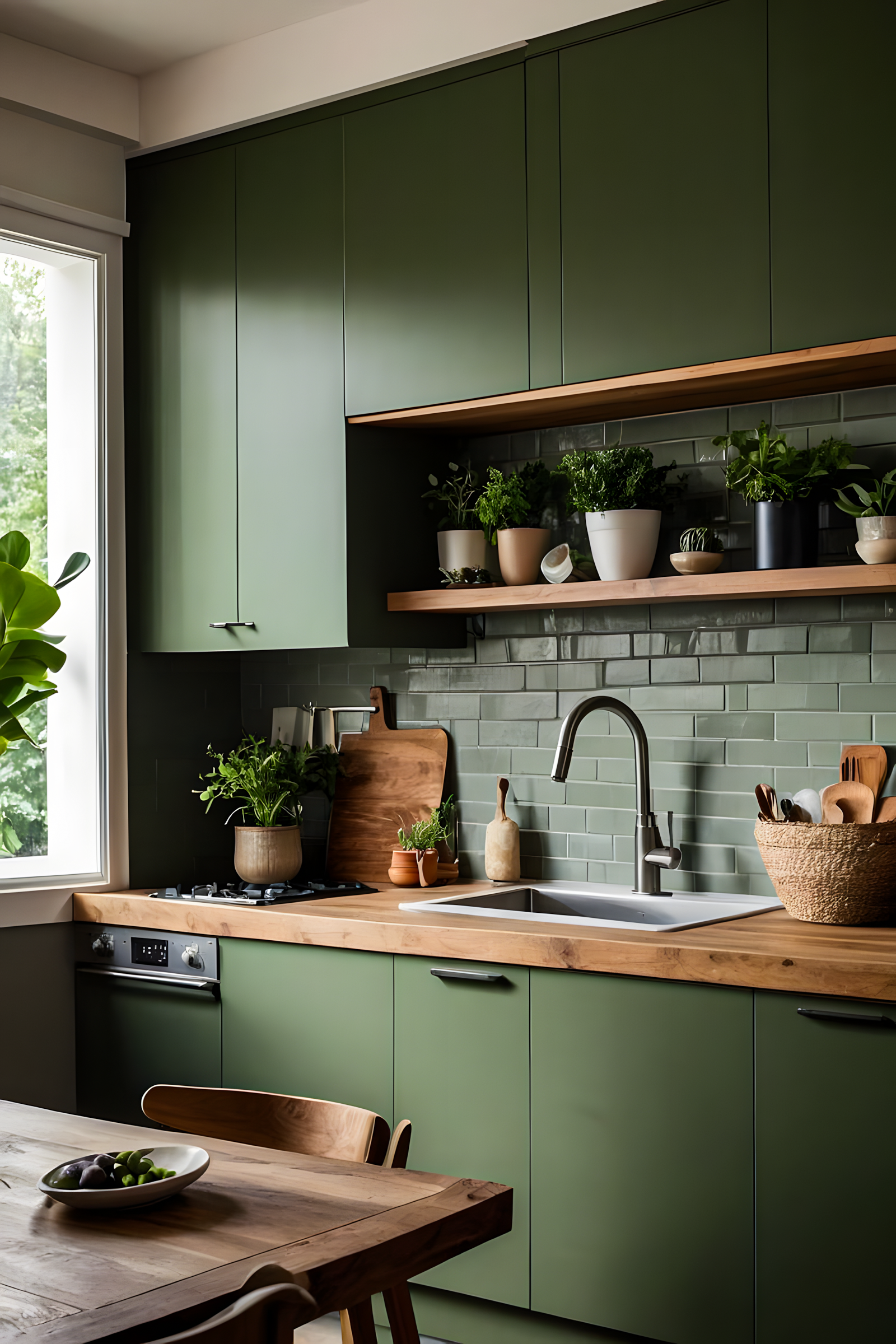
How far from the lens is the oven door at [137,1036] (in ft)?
11.6

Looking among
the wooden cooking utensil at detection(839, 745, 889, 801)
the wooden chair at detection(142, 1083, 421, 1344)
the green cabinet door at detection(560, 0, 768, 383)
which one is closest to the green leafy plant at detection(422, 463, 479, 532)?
the green cabinet door at detection(560, 0, 768, 383)

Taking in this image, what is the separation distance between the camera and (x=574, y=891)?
11.5 ft

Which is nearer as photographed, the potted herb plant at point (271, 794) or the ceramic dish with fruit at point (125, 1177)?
the ceramic dish with fruit at point (125, 1177)

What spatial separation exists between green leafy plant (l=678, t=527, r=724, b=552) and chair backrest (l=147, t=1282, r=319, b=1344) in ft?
7.06

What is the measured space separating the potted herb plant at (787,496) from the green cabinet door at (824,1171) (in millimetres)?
970

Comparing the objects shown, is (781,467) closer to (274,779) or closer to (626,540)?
(626,540)

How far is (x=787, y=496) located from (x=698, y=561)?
26 centimetres

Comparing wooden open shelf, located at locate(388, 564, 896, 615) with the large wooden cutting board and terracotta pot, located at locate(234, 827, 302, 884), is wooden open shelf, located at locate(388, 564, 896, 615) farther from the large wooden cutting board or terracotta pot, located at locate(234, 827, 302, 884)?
terracotta pot, located at locate(234, 827, 302, 884)

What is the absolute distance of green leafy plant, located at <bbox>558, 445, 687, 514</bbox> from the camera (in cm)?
332

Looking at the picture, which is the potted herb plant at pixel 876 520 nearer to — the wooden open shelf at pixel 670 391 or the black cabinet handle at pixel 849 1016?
the wooden open shelf at pixel 670 391

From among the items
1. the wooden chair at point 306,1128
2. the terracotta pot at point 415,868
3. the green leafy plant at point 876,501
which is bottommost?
the wooden chair at point 306,1128

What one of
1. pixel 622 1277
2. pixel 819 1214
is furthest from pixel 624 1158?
pixel 819 1214

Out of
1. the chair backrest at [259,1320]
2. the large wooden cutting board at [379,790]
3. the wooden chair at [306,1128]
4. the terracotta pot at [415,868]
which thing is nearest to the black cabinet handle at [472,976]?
the terracotta pot at [415,868]

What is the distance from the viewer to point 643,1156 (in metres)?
2.77
